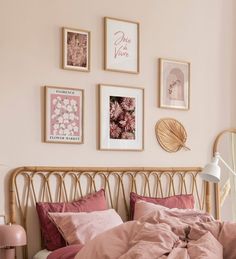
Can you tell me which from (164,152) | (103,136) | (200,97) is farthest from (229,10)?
(103,136)

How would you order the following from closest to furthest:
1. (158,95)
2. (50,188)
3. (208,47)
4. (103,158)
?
(50,188)
(103,158)
(158,95)
(208,47)

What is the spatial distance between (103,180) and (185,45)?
1362 millimetres

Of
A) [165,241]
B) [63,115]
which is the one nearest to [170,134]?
[63,115]

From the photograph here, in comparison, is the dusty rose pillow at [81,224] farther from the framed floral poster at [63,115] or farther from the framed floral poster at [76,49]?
the framed floral poster at [76,49]

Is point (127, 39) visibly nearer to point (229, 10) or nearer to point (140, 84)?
point (140, 84)

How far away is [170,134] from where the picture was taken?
13.2 ft

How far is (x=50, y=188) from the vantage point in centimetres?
349

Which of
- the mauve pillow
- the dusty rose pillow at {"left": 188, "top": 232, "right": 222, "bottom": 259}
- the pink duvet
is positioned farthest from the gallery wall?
the dusty rose pillow at {"left": 188, "top": 232, "right": 222, "bottom": 259}

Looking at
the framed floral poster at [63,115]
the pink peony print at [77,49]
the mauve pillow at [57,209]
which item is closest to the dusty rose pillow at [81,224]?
the mauve pillow at [57,209]

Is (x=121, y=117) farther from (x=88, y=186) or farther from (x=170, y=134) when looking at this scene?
(x=88, y=186)

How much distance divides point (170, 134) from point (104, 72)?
29.8 inches

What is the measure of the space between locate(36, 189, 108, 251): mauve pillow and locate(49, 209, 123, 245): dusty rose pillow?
0.18 feet

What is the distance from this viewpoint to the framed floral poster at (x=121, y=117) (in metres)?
3.73

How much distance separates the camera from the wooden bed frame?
339 centimetres
